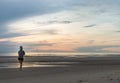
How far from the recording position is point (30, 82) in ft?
57.8

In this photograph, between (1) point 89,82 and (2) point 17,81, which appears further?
(2) point 17,81

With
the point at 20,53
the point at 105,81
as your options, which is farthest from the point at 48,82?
the point at 20,53

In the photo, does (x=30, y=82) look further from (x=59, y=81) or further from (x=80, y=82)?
(x=80, y=82)

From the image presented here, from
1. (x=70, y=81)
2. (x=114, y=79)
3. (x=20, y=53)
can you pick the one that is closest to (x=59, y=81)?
(x=70, y=81)

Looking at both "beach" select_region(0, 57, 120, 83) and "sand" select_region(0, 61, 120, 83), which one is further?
"beach" select_region(0, 57, 120, 83)

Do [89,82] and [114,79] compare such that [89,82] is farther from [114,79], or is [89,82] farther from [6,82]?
[6,82]

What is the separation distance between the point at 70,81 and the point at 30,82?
2.20m

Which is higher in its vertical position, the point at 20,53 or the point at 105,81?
the point at 20,53

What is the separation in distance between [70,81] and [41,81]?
5.44 ft

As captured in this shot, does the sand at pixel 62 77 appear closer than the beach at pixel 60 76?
Yes

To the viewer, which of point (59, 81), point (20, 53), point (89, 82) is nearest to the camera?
point (89, 82)

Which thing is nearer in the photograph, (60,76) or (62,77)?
(62,77)

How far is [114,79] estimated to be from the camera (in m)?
17.1

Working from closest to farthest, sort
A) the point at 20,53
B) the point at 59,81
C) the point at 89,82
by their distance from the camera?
the point at 89,82, the point at 59,81, the point at 20,53
